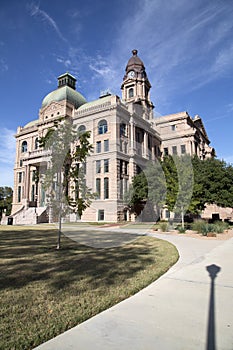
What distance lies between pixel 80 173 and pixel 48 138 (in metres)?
2.45

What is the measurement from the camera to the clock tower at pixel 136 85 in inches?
2111

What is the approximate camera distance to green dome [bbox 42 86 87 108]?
47438 millimetres

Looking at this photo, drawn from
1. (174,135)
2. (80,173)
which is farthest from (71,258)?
(174,135)

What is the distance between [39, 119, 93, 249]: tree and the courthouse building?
36.7ft

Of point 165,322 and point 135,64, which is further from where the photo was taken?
point 135,64

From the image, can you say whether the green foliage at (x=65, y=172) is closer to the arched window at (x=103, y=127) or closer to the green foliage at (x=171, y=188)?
the green foliage at (x=171, y=188)

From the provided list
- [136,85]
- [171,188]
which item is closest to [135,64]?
[136,85]

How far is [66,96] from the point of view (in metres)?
46.8

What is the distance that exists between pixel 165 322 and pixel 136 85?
56068 millimetres

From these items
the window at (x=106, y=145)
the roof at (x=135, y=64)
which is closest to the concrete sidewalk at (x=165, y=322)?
the window at (x=106, y=145)

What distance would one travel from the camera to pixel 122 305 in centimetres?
444

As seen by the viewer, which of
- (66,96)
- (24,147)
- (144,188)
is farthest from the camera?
(24,147)

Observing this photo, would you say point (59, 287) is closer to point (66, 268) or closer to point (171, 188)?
point (66, 268)

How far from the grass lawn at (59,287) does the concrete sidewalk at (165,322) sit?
27 centimetres
